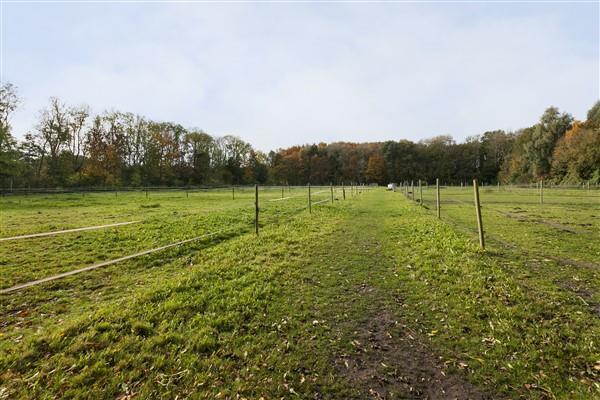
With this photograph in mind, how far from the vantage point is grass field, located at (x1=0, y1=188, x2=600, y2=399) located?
2.94 metres

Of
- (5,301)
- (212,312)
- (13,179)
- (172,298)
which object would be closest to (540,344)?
(212,312)

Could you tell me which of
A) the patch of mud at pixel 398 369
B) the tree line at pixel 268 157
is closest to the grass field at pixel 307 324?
the patch of mud at pixel 398 369

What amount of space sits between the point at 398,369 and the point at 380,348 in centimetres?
41

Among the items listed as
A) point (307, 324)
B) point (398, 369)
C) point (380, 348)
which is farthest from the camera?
point (307, 324)

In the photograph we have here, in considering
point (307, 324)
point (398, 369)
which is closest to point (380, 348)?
point (398, 369)

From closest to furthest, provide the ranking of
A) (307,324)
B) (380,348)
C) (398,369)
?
1. (398,369)
2. (380,348)
3. (307,324)

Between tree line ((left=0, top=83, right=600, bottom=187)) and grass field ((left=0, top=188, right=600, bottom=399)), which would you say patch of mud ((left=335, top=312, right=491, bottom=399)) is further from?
tree line ((left=0, top=83, right=600, bottom=187))

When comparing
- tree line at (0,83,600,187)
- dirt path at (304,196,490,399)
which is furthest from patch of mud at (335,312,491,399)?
tree line at (0,83,600,187)

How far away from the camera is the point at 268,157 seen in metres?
107

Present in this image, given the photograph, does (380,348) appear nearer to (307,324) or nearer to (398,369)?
(398,369)

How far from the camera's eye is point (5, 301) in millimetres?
5027

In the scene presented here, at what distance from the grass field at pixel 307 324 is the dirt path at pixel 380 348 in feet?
0.06

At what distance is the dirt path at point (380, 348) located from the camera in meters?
2.90

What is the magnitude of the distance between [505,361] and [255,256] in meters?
5.65
